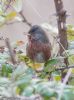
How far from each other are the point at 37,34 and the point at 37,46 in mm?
48

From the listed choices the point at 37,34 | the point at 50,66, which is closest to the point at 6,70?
the point at 50,66

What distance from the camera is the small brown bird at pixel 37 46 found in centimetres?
107

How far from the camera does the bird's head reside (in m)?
1.10

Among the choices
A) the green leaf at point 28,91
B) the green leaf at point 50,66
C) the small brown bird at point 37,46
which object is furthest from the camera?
the small brown bird at point 37,46

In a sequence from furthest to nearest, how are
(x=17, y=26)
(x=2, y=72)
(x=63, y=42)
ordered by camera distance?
(x=17, y=26), (x=63, y=42), (x=2, y=72)

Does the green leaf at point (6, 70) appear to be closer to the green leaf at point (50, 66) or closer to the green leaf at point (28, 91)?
the green leaf at point (50, 66)

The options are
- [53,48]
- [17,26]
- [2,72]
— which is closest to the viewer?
[2,72]

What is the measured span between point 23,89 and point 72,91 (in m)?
0.08

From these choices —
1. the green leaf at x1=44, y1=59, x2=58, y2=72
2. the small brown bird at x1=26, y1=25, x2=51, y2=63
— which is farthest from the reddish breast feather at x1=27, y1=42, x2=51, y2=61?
the green leaf at x1=44, y1=59, x2=58, y2=72

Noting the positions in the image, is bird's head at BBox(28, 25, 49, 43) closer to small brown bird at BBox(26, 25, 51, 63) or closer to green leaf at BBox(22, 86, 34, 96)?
small brown bird at BBox(26, 25, 51, 63)

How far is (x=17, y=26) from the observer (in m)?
3.25

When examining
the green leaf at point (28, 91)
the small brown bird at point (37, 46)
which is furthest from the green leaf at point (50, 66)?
the green leaf at point (28, 91)

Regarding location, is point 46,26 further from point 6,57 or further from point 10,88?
point 10,88

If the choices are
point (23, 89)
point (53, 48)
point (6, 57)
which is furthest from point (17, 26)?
point (23, 89)
